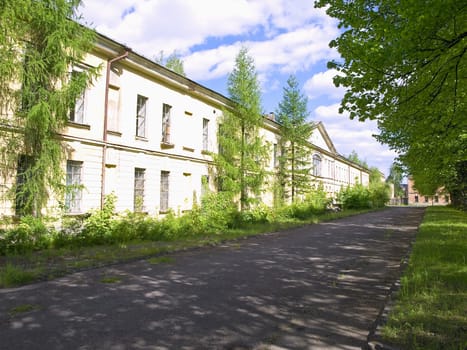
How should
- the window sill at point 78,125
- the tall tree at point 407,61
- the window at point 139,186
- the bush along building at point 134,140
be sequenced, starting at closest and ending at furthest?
1. the tall tree at point 407,61
2. the window sill at point 78,125
3. the bush along building at point 134,140
4. the window at point 139,186

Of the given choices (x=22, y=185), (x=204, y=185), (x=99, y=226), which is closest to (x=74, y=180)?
(x=99, y=226)

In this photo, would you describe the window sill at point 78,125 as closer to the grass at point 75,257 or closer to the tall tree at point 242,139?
the grass at point 75,257

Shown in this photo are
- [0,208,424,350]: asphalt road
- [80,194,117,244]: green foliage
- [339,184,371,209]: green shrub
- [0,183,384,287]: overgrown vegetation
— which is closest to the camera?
[0,208,424,350]: asphalt road

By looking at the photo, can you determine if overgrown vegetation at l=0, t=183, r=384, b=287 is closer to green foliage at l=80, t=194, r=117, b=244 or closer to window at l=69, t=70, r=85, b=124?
green foliage at l=80, t=194, r=117, b=244

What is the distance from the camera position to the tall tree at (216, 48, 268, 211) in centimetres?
2092

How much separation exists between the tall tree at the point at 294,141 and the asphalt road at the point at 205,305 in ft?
67.6

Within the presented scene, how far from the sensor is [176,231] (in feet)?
48.5

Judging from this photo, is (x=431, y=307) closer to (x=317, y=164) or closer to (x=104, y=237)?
(x=104, y=237)

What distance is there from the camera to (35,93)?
11.0 meters

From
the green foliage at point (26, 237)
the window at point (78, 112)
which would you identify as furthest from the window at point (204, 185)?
the green foliage at point (26, 237)

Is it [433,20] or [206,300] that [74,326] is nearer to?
[206,300]

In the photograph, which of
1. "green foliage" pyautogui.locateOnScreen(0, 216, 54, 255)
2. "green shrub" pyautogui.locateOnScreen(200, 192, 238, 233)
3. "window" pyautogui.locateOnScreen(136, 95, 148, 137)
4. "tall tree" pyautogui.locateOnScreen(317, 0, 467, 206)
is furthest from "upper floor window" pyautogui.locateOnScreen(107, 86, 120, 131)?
"tall tree" pyautogui.locateOnScreen(317, 0, 467, 206)

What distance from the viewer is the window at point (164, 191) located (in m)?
18.0

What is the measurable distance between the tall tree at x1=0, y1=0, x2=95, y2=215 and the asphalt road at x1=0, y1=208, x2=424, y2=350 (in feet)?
14.3
